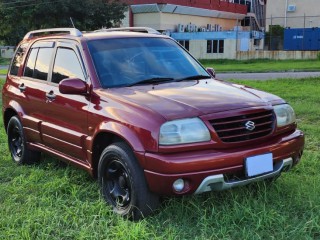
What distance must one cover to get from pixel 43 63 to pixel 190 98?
233 centimetres

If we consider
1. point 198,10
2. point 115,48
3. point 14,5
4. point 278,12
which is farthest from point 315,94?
point 198,10

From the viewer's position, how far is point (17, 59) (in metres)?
6.39

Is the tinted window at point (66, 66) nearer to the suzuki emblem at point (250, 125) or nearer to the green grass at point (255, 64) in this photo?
the suzuki emblem at point (250, 125)

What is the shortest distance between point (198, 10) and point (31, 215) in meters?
46.1

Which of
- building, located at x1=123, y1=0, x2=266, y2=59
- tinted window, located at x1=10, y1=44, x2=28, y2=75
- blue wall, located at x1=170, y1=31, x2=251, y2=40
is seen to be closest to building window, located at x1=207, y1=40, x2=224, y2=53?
building, located at x1=123, y1=0, x2=266, y2=59

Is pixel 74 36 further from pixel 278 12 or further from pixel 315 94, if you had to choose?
pixel 278 12

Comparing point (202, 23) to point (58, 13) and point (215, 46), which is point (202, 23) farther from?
point (58, 13)

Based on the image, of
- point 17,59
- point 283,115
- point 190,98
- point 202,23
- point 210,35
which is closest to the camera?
point 190,98

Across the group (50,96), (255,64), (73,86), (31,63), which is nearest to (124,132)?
(73,86)

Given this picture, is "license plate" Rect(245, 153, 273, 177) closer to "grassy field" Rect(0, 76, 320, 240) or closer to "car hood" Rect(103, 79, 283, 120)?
"grassy field" Rect(0, 76, 320, 240)

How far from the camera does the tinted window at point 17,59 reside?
6261 millimetres

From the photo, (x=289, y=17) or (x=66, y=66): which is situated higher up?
(x=289, y=17)

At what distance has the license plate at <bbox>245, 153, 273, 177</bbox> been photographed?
151 inches

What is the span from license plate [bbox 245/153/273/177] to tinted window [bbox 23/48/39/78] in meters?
3.21
